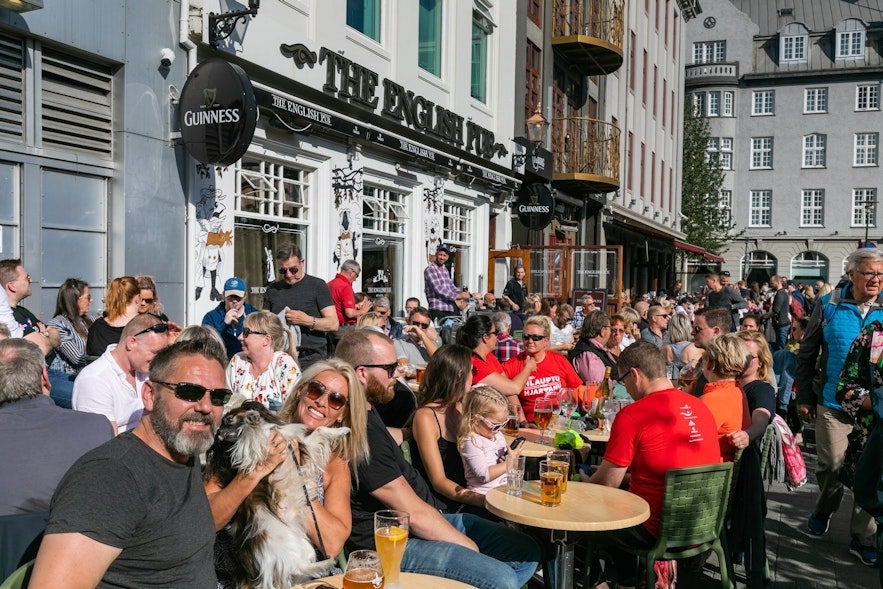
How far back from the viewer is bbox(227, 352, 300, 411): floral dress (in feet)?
17.4

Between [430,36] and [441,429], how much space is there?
1034cm

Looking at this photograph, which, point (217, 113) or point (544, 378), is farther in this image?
point (217, 113)

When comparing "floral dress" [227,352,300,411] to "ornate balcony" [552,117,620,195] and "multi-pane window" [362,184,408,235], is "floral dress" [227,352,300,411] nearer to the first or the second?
"multi-pane window" [362,184,408,235]

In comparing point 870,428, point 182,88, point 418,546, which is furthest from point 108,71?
point 870,428

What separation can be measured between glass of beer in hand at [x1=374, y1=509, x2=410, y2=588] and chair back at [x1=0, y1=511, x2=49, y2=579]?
109 centimetres

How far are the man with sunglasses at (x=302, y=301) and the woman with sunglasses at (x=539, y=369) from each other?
1841 mm

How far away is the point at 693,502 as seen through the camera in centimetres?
387

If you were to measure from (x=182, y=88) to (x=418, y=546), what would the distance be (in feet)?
18.8

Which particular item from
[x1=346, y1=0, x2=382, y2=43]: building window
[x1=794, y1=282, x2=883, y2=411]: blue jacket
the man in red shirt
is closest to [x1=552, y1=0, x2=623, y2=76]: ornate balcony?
[x1=346, y1=0, x2=382, y2=43]: building window

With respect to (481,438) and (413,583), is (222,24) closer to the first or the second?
(481,438)

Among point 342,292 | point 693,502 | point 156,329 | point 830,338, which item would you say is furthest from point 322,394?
point 342,292

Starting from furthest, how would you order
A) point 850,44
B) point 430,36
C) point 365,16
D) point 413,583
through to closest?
point 850,44 → point 430,36 → point 365,16 → point 413,583

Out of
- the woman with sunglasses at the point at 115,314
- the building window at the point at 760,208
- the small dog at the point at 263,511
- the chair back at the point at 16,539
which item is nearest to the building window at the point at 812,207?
the building window at the point at 760,208

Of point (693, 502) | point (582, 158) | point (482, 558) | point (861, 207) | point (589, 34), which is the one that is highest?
point (589, 34)
